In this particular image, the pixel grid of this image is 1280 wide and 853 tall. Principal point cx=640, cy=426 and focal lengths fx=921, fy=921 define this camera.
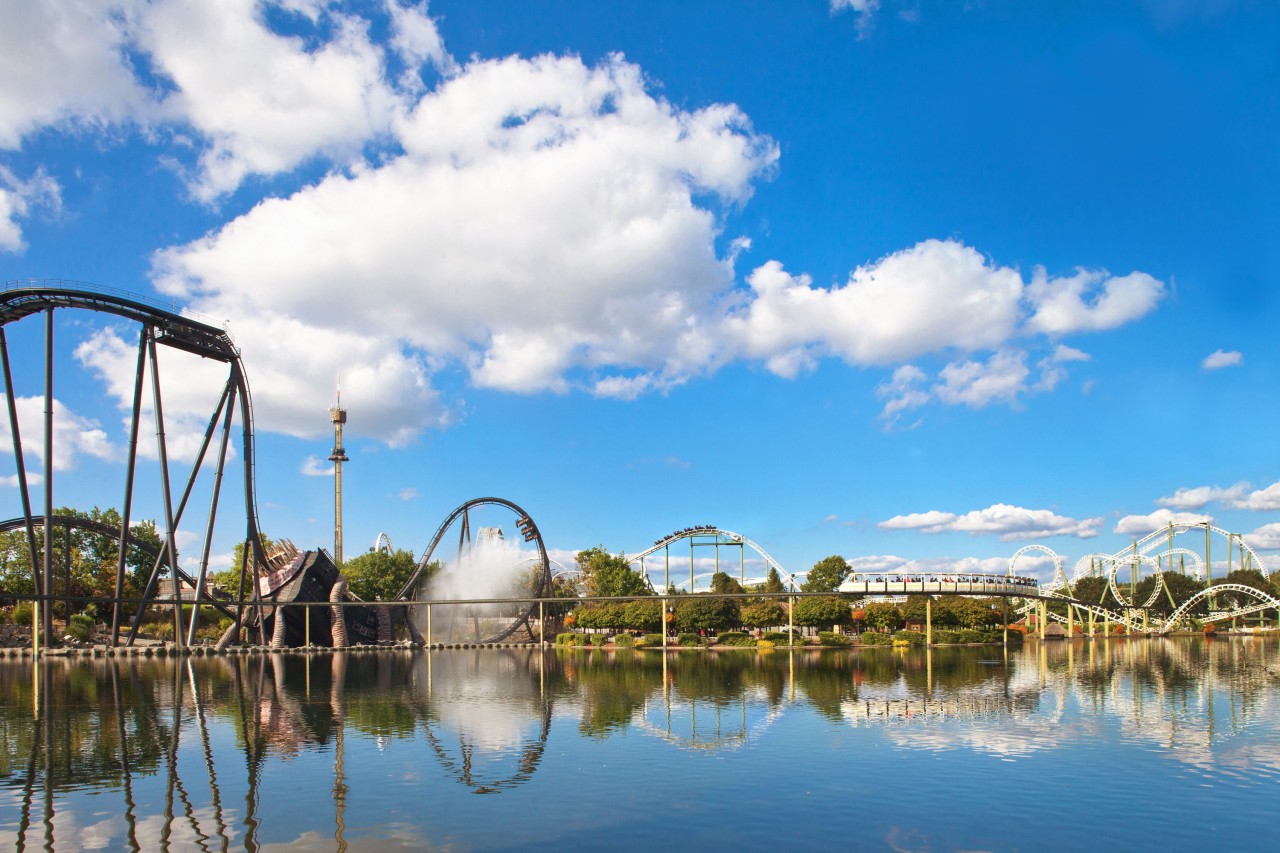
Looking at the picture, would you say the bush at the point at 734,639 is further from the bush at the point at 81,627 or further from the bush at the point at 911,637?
the bush at the point at 81,627

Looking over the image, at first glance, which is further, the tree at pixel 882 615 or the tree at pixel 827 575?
the tree at pixel 827 575

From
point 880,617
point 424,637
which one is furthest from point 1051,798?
point 424,637

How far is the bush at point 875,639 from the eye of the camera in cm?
7738

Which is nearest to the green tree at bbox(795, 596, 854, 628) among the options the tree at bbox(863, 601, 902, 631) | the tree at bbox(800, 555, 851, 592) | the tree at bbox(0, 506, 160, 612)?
the tree at bbox(863, 601, 902, 631)

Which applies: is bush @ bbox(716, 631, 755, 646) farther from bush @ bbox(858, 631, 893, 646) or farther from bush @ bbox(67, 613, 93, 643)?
bush @ bbox(67, 613, 93, 643)

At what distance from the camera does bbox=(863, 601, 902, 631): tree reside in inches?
3258

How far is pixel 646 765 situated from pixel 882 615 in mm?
65180

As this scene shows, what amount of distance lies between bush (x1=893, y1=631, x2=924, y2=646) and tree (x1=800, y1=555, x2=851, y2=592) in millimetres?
28842

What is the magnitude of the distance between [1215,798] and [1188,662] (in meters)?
43.8

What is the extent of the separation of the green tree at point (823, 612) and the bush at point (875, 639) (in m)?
3.30

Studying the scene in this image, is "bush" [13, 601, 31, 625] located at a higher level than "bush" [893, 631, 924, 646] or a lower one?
higher

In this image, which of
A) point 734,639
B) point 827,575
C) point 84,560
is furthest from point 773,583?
point 84,560

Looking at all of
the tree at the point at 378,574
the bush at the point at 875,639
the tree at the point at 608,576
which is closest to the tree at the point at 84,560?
the tree at the point at 378,574

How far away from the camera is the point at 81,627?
74.2m
